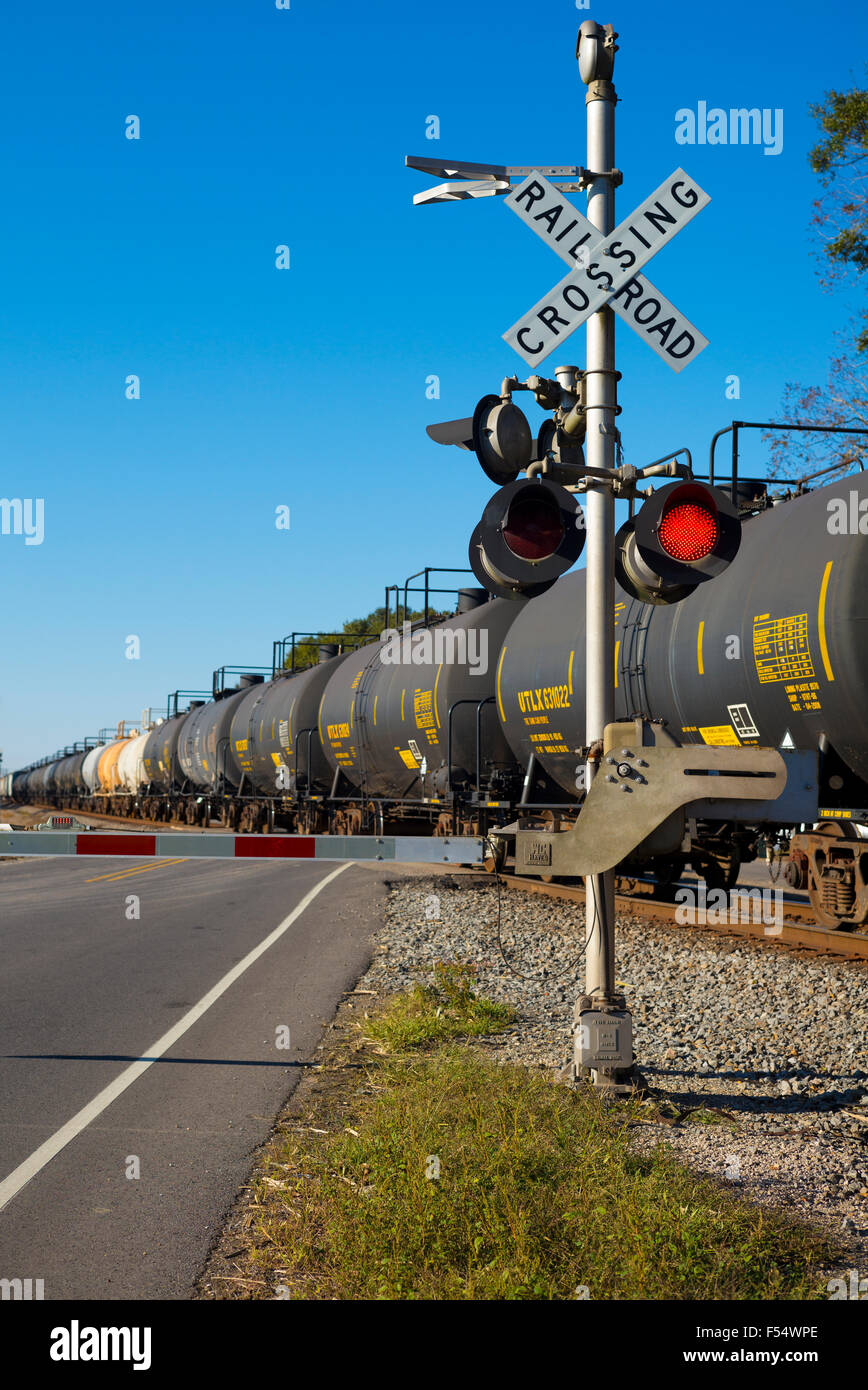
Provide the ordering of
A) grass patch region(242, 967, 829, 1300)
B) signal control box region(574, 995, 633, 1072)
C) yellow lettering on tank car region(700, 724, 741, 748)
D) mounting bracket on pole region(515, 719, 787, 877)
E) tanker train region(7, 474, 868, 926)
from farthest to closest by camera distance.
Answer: yellow lettering on tank car region(700, 724, 741, 748) → tanker train region(7, 474, 868, 926) → signal control box region(574, 995, 633, 1072) → mounting bracket on pole region(515, 719, 787, 877) → grass patch region(242, 967, 829, 1300)

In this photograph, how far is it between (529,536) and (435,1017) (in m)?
3.59

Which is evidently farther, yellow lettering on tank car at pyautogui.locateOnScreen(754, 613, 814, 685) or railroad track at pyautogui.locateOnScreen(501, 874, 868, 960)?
railroad track at pyautogui.locateOnScreen(501, 874, 868, 960)

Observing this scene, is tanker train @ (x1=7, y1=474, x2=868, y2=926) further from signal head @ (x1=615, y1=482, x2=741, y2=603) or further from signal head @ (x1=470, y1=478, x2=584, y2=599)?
signal head @ (x1=470, y1=478, x2=584, y2=599)

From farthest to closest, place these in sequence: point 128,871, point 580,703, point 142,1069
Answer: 1. point 128,871
2. point 580,703
3. point 142,1069

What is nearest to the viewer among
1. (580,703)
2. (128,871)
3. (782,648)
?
(782,648)

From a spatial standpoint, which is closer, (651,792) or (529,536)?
(651,792)

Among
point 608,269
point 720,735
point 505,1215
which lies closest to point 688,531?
point 608,269

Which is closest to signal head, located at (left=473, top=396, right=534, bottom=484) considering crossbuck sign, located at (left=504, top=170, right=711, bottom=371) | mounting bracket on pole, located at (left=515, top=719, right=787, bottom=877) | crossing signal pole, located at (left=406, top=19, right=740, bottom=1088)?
crossing signal pole, located at (left=406, top=19, right=740, bottom=1088)

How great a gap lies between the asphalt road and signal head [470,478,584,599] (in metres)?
3.11

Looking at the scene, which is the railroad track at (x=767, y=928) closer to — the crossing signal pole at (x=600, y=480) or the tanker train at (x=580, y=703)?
the tanker train at (x=580, y=703)

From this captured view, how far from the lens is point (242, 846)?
669 centimetres

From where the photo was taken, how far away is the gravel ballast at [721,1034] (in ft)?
16.5

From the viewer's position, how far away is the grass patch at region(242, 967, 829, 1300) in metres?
3.65

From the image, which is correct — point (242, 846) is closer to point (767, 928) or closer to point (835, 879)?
point (835, 879)
